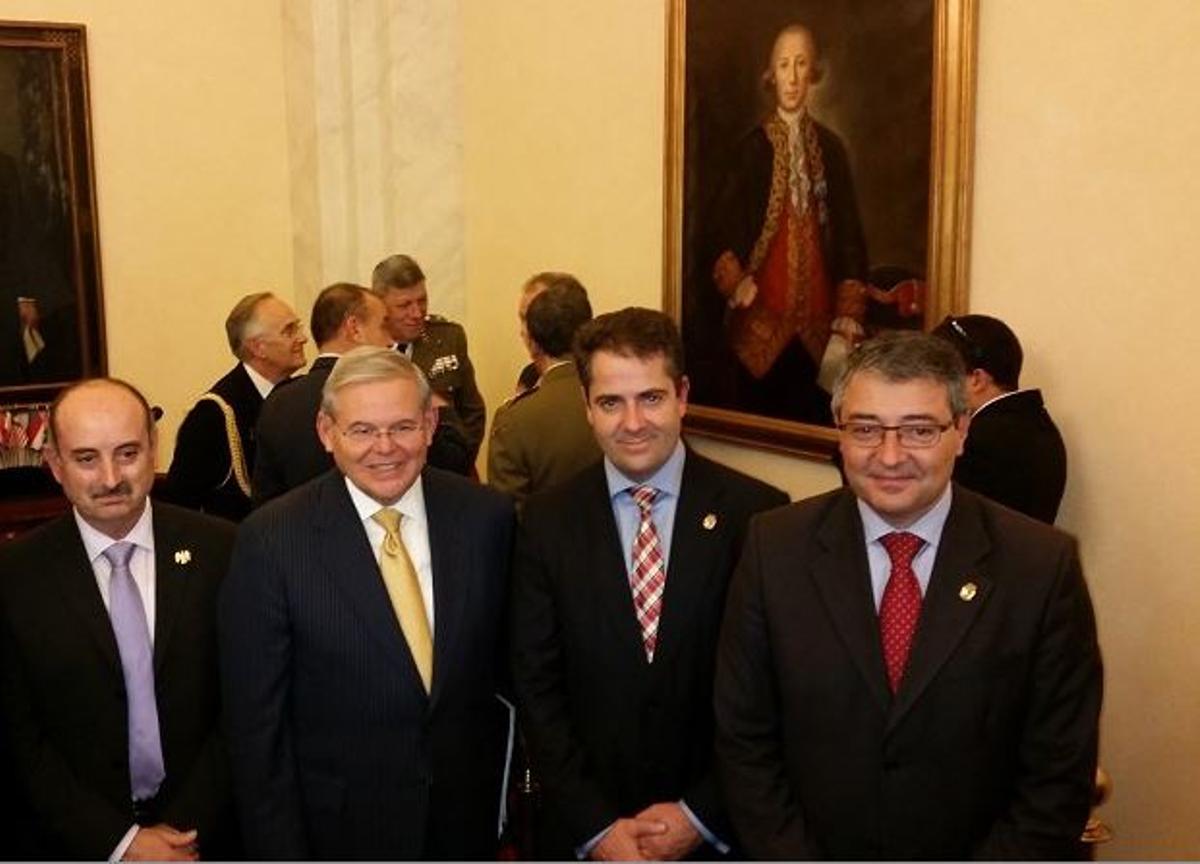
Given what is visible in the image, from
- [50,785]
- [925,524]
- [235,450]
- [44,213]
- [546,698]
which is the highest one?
[44,213]

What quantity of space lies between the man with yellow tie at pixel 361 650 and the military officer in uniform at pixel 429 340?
335 centimetres

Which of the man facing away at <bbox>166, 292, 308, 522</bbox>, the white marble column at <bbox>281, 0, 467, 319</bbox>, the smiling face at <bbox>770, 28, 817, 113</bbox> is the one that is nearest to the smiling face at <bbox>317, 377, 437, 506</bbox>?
the man facing away at <bbox>166, 292, 308, 522</bbox>

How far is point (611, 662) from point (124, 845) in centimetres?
111

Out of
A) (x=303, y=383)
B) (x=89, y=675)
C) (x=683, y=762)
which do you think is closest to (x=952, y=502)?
(x=683, y=762)

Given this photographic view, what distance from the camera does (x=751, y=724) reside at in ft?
8.73

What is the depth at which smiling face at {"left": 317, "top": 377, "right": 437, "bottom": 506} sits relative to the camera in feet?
9.40

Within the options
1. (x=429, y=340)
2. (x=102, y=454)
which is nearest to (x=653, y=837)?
(x=102, y=454)

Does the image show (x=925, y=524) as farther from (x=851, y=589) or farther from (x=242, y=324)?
(x=242, y=324)

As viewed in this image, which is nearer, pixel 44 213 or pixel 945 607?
pixel 945 607

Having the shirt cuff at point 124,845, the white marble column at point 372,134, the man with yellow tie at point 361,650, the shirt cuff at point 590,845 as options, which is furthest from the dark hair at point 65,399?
the white marble column at point 372,134

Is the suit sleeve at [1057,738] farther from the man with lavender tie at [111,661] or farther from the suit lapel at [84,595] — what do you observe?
the suit lapel at [84,595]

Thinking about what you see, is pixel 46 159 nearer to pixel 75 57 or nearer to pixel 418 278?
pixel 75 57

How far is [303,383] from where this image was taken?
4492 millimetres

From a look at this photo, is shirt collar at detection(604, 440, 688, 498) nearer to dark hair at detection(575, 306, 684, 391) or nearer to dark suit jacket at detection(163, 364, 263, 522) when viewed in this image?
dark hair at detection(575, 306, 684, 391)
